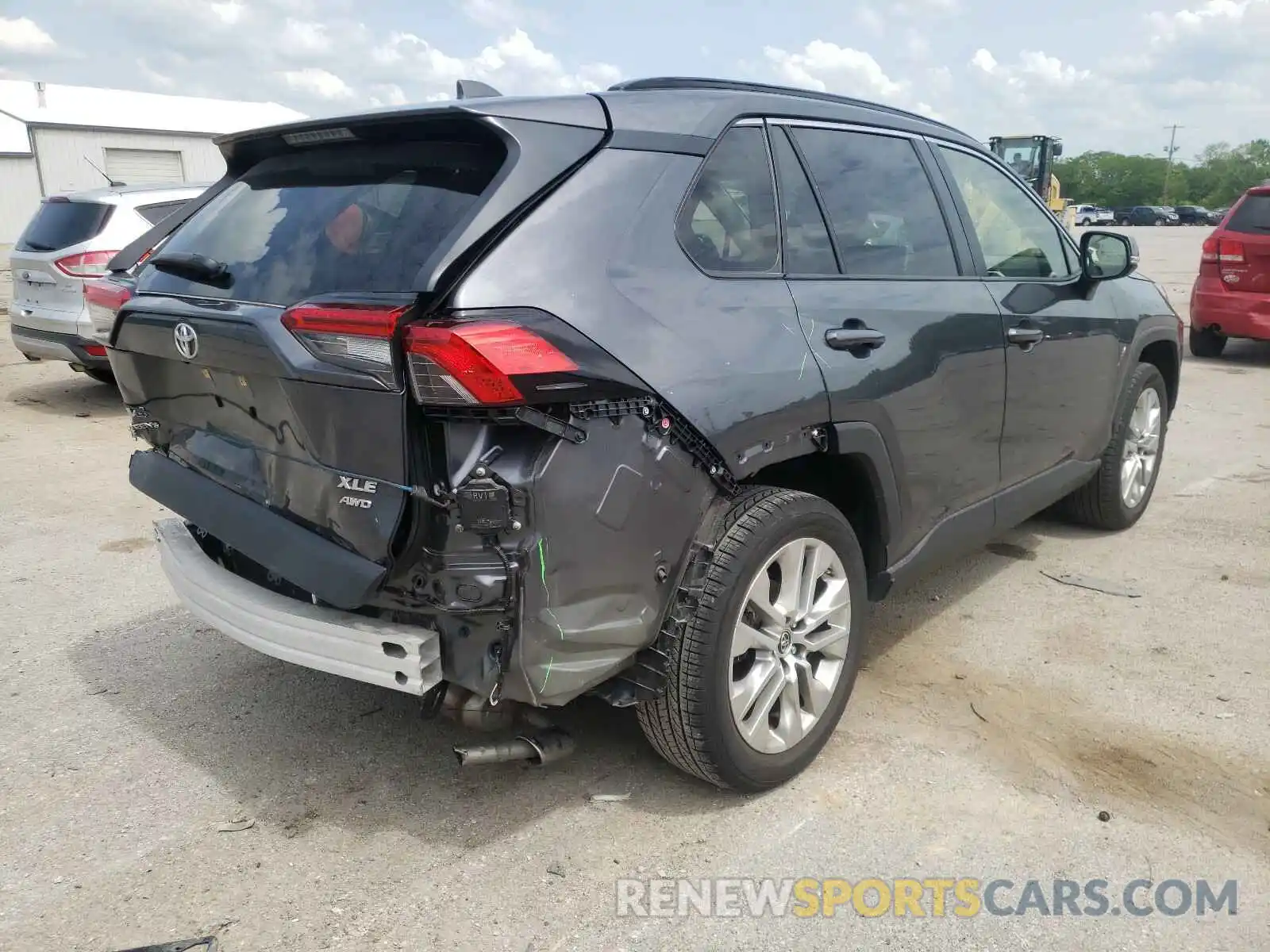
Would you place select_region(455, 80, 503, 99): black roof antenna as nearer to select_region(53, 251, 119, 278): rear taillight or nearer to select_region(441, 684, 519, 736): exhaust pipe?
select_region(441, 684, 519, 736): exhaust pipe

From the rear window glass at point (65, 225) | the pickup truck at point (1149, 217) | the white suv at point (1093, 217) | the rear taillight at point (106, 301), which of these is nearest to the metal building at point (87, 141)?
the rear window glass at point (65, 225)

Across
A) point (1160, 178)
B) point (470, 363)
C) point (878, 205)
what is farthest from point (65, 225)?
point (1160, 178)

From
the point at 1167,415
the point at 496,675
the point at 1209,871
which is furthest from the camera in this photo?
Answer: the point at 1167,415

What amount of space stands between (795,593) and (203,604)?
65.2 inches

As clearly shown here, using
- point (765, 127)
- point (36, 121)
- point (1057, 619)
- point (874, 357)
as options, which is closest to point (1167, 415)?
point (1057, 619)

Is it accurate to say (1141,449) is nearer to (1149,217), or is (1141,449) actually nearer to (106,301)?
(106,301)

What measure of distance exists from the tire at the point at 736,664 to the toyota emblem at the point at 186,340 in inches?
56.7

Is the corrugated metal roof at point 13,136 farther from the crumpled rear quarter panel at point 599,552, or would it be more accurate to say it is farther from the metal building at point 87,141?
the crumpled rear quarter panel at point 599,552

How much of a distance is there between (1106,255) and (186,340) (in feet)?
12.4

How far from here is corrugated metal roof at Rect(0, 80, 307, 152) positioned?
38.3 metres

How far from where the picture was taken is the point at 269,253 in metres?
2.71

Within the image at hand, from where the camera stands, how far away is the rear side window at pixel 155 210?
834cm

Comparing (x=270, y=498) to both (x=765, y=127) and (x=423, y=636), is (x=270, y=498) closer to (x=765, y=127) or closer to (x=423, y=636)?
(x=423, y=636)

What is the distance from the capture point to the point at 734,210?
2807 millimetres
